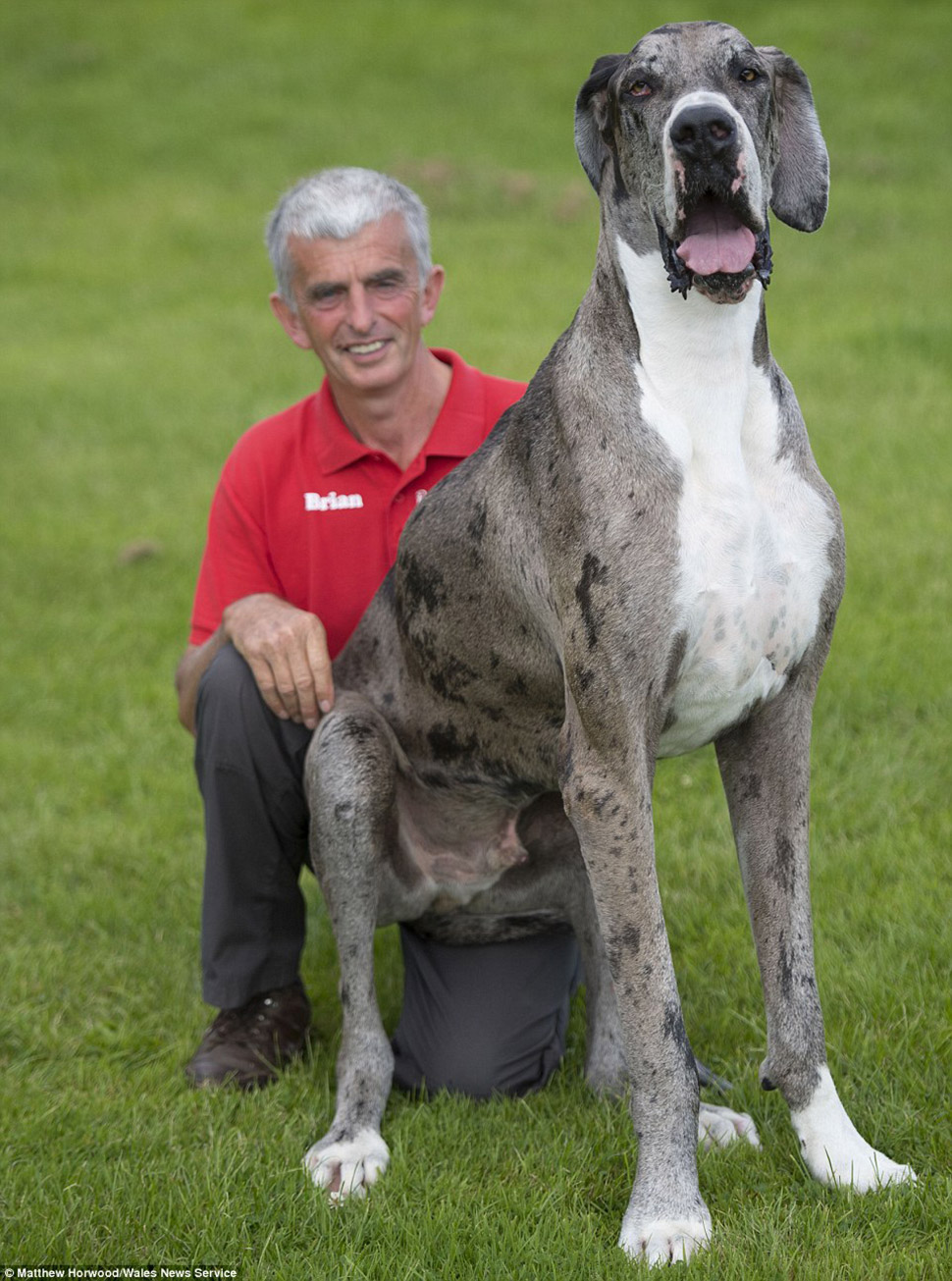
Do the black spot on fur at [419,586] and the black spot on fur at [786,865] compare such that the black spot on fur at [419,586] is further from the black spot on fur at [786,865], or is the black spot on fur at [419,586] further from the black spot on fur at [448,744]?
the black spot on fur at [786,865]

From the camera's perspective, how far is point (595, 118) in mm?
2762

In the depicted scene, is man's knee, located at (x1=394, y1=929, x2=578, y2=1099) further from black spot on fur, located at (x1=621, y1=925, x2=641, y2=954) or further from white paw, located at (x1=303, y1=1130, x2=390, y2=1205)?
black spot on fur, located at (x1=621, y1=925, x2=641, y2=954)

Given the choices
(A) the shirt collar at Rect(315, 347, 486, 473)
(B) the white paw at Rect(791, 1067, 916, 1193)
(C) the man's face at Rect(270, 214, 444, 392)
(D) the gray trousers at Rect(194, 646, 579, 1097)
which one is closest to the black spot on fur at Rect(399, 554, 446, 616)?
(D) the gray trousers at Rect(194, 646, 579, 1097)

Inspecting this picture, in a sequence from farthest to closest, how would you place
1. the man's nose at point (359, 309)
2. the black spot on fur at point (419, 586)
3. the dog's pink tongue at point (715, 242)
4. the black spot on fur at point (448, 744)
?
the man's nose at point (359, 309), the black spot on fur at point (448, 744), the black spot on fur at point (419, 586), the dog's pink tongue at point (715, 242)

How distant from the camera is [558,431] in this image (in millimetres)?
2840

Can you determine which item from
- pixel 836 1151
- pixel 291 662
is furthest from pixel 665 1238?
pixel 291 662

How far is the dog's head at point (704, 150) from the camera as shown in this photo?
8.05 feet

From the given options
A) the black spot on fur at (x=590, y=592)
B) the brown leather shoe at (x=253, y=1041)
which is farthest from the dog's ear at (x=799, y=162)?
the brown leather shoe at (x=253, y=1041)

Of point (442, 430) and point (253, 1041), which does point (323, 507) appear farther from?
point (253, 1041)

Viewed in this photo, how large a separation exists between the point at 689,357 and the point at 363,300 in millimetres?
1360

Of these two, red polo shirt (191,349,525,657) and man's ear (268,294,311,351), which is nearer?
red polo shirt (191,349,525,657)

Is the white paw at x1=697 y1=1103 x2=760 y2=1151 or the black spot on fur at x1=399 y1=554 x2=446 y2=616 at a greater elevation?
the black spot on fur at x1=399 y1=554 x2=446 y2=616

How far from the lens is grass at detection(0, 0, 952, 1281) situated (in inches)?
115

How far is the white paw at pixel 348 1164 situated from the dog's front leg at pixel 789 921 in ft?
2.78
